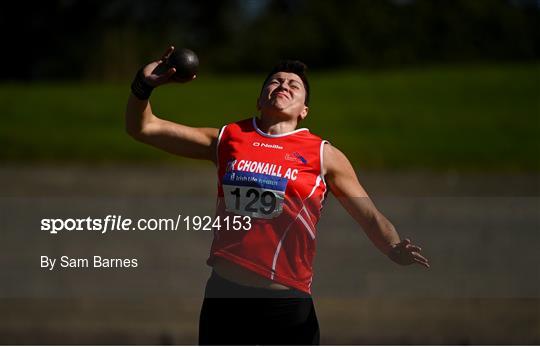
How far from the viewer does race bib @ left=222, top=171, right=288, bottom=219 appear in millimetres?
4133

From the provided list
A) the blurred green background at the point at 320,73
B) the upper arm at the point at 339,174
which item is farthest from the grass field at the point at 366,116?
the upper arm at the point at 339,174

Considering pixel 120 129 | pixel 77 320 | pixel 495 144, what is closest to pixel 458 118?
pixel 495 144

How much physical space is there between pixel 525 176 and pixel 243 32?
18217mm

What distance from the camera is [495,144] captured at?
2252 cm

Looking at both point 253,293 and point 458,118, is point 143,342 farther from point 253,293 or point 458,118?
point 458,118

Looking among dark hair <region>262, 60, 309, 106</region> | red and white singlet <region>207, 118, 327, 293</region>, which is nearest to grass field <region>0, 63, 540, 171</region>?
dark hair <region>262, 60, 309, 106</region>

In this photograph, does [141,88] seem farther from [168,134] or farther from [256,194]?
[256,194]

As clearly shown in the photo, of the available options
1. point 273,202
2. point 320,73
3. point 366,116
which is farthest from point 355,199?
point 320,73

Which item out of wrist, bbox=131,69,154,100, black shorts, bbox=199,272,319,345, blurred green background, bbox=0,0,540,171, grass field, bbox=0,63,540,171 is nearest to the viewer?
black shorts, bbox=199,272,319,345

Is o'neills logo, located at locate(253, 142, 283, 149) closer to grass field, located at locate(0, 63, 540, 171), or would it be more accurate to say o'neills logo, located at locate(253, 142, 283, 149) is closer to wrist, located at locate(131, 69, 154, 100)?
wrist, located at locate(131, 69, 154, 100)

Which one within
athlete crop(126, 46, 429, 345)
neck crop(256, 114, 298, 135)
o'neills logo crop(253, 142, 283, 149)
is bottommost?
athlete crop(126, 46, 429, 345)

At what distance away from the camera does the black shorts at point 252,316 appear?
4.24 metres

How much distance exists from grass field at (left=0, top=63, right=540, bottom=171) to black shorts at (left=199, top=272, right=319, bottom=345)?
Answer: 17.3 metres

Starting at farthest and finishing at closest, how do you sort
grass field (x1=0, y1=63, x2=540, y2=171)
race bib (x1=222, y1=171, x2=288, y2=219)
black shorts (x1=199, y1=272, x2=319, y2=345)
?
grass field (x1=0, y1=63, x2=540, y2=171)
black shorts (x1=199, y1=272, x2=319, y2=345)
race bib (x1=222, y1=171, x2=288, y2=219)
